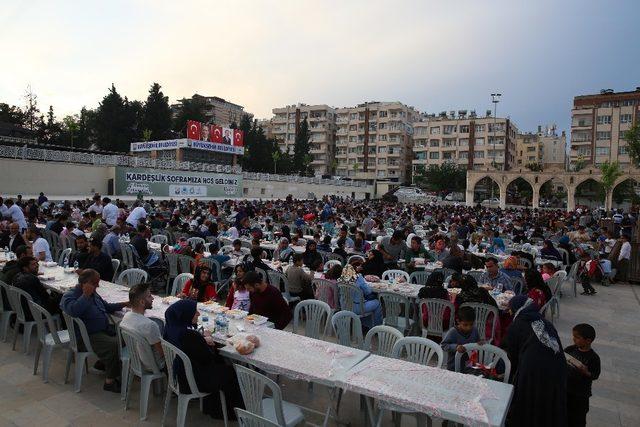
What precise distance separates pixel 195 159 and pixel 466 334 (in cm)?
4013

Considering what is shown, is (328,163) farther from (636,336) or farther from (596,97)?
(636,336)

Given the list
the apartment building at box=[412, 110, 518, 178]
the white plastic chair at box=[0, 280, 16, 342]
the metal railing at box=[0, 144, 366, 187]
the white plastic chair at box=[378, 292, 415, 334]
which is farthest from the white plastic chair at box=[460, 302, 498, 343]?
the apartment building at box=[412, 110, 518, 178]

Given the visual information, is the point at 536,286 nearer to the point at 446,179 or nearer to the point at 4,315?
the point at 4,315

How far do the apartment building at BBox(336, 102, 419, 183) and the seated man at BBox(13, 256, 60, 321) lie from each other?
6969 centimetres

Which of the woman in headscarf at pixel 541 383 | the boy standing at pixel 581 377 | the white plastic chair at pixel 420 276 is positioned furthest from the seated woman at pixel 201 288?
the boy standing at pixel 581 377

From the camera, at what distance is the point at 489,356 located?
13.6 ft

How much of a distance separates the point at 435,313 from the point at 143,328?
11.6 ft

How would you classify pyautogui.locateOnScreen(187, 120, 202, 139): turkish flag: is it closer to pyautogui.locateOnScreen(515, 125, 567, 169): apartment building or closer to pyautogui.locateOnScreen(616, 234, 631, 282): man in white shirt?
pyautogui.locateOnScreen(616, 234, 631, 282): man in white shirt

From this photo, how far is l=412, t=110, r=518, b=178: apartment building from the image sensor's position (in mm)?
71062

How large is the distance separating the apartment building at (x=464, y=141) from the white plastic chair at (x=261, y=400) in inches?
2784

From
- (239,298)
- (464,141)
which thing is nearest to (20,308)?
(239,298)

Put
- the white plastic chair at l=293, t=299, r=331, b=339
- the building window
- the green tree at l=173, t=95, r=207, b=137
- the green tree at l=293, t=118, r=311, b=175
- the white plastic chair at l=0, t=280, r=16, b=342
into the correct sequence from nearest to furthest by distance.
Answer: the white plastic chair at l=293, t=299, r=331, b=339
the white plastic chair at l=0, t=280, r=16, b=342
the green tree at l=173, t=95, r=207, b=137
the building window
the green tree at l=293, t=118, r=311, b=175

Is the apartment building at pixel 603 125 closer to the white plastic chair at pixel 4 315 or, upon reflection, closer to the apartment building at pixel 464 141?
the apartment building at pixel 464 141

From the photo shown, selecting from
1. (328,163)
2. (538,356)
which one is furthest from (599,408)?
(328,163)
